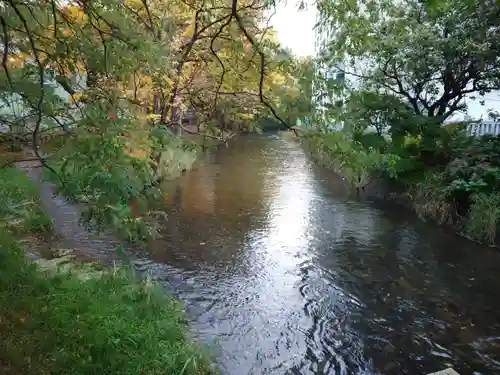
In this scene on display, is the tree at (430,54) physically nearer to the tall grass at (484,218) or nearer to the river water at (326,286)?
Answer: the tall grass at (484,218)

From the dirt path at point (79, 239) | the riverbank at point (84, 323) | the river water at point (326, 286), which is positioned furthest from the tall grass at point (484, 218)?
the dirt path at point (79, 239)

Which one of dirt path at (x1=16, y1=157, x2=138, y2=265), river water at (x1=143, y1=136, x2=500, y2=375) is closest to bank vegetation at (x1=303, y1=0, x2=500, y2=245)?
river water at (x1=143, y1=136, x2=500, y2=375)

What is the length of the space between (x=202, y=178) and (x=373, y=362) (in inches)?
381

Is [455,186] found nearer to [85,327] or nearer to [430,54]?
[430,54]

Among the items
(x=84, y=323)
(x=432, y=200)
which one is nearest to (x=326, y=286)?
(x=84, y=323)

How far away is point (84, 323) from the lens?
4.05m

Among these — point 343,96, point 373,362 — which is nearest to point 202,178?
point 373,362

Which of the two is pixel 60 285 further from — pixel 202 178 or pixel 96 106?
pixel 202 178

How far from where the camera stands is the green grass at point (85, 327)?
351 centimetres

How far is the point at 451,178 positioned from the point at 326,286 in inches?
179

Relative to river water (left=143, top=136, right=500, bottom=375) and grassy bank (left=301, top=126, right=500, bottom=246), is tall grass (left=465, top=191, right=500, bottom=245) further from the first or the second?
river water (left=143, top=136, right=500, bottom=375)

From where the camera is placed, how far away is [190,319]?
5.32m

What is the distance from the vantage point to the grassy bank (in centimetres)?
829

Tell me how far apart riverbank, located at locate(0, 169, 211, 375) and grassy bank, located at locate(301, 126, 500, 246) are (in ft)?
12.1
